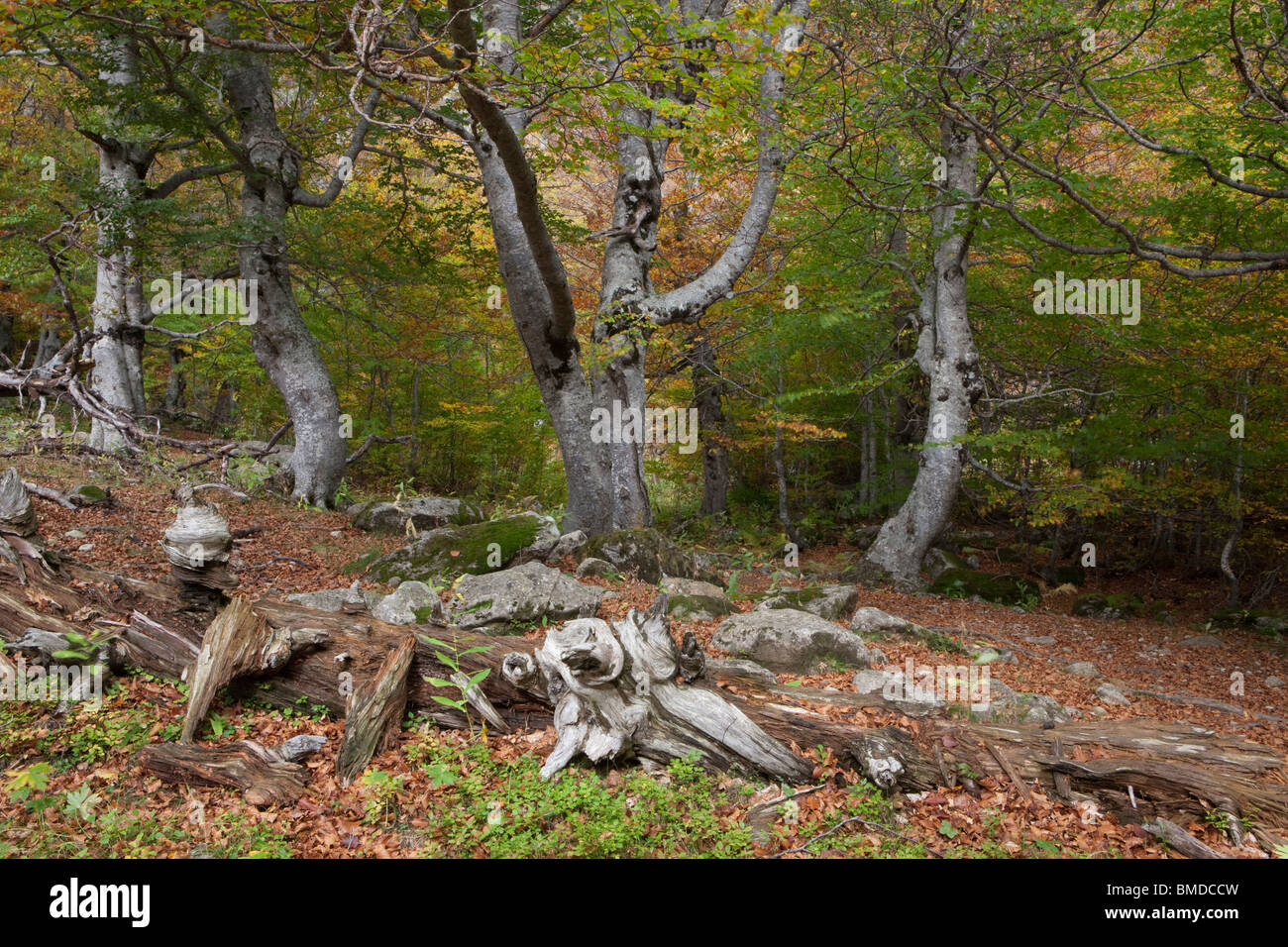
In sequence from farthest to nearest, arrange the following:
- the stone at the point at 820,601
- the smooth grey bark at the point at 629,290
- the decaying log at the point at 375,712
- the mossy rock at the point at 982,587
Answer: the mossy rock at the point at 982,587
the smooth grey bark at the point at 629,290
the stone at the point at 820,601
the decaying log at the point at 375,712

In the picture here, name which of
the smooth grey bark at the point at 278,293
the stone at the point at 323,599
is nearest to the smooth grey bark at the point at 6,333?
the smooth grey bark at the point at 278,293

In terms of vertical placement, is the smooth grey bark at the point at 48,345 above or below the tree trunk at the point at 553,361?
above

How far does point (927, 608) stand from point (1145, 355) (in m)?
5.44

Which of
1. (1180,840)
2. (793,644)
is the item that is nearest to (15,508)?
(793,644)

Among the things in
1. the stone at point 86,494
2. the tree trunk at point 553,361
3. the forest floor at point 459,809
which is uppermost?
the tree trunk at point 553,361

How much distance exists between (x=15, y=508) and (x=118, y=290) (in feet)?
31.2

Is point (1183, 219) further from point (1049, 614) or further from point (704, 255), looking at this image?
point (704, 255)

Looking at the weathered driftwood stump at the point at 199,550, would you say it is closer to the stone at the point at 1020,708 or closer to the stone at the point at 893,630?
the stone at the point at 1020,708

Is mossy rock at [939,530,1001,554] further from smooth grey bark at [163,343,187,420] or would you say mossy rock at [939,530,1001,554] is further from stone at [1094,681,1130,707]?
smooth grey bark at [163,343,187,420]

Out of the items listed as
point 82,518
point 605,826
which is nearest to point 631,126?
point 605,826

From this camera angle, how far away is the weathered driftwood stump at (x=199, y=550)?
4.59 m

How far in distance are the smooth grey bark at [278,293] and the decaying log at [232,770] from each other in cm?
878

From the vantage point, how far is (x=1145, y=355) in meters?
11.5

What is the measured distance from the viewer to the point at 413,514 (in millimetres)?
10805
